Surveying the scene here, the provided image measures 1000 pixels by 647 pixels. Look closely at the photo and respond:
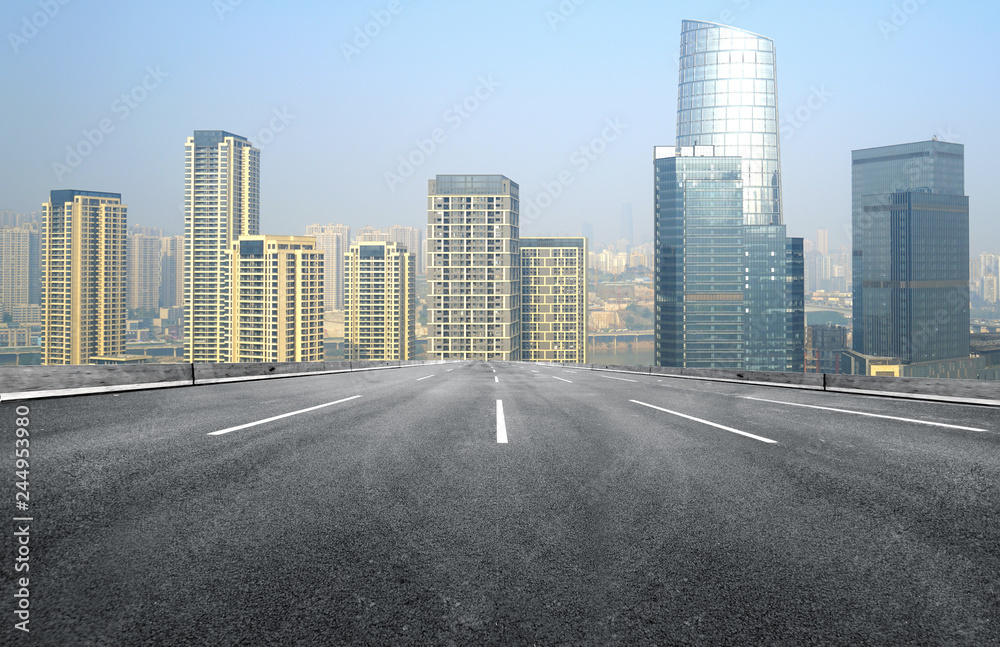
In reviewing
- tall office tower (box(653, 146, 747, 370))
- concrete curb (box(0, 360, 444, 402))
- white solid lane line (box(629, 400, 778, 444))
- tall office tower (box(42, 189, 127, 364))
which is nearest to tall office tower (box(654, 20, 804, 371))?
tall office tower (box(653, 146, 747, 370))

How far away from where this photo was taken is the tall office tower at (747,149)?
17962 centimetres

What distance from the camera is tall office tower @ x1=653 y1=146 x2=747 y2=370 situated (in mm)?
176875

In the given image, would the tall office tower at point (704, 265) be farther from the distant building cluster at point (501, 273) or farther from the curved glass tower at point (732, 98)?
the curved glass tower at point (732, 98)

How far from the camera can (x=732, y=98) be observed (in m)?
190

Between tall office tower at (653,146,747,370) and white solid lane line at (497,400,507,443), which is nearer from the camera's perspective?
white solid lane line at (497,400,507,443)

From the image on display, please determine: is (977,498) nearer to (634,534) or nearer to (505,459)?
(634,534)

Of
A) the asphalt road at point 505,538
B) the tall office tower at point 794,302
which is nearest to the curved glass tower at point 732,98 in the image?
the tall office tower at point 794,302

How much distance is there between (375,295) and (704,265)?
12148cm

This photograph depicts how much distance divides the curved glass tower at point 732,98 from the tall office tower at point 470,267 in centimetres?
8044

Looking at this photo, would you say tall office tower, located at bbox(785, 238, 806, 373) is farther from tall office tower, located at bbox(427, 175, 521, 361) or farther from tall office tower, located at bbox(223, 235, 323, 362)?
tall office tower, located at bbox(223, 235, 323, 362)

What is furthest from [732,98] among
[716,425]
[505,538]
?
[505,538]

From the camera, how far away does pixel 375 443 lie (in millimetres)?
6492

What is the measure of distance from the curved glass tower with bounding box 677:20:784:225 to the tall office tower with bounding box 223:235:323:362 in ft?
490

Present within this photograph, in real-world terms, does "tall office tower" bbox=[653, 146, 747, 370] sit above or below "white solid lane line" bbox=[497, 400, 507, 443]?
above
